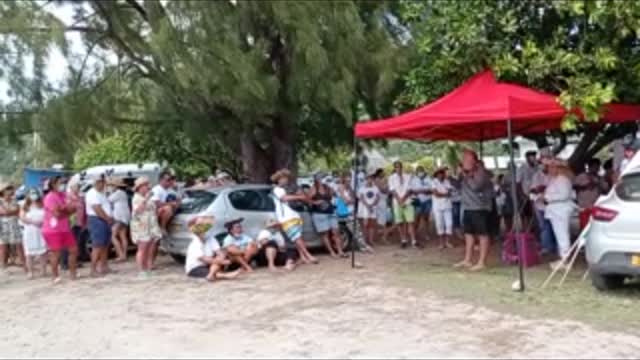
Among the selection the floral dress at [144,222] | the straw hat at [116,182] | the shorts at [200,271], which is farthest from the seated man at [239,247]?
the straw hat at [116,182]

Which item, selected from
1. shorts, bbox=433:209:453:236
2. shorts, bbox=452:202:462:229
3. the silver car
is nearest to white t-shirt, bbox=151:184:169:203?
the silver car

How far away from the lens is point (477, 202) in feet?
43.1

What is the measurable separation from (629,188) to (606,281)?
46.7 inches

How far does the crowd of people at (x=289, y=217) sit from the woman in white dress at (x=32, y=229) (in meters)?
0.02

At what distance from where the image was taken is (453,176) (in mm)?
18625

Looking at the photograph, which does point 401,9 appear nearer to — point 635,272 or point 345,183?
point 345,183

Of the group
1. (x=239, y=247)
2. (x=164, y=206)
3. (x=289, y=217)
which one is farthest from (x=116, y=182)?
(x=289, y=217)

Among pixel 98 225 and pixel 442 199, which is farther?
pixel 442 199

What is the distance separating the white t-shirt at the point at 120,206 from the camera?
1556 centimetres

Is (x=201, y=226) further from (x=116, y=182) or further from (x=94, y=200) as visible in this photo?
(x=116, y=182)

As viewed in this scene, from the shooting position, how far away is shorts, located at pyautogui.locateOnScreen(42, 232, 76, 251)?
1362cm

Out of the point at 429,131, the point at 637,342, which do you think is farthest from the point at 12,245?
the point at 637,342

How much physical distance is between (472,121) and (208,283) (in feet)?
13.7

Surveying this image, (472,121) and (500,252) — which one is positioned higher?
(472,121)
